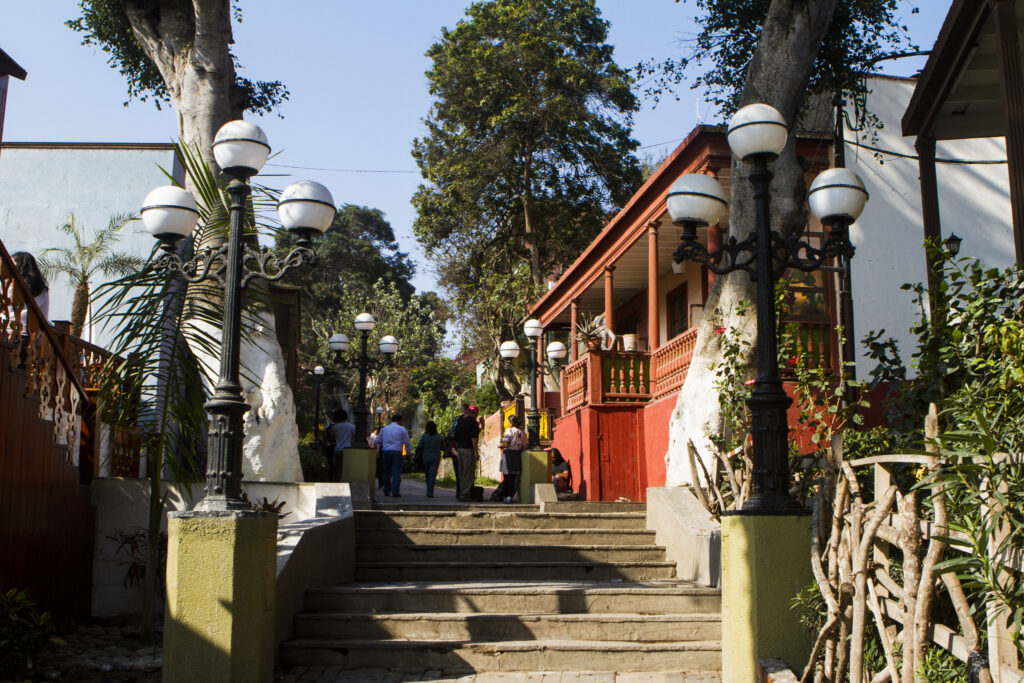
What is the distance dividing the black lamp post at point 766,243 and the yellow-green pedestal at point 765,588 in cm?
12

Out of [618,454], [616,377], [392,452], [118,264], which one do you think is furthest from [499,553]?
[118,264]

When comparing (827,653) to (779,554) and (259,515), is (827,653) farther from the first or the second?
(259,515)

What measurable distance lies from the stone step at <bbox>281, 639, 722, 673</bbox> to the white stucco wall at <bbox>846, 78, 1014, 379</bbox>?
1077 centimetres

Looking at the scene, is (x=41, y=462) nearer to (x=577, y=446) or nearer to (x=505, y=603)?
(x=505, y=603)

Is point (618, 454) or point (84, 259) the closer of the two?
point (618, 454)

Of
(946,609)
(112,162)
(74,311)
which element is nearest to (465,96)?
(112,162)

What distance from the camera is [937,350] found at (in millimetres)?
7004

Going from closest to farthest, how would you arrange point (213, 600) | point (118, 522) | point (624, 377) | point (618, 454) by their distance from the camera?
point (213, 600)
point (118, 522)
point (618, 454)
point (624, 377)

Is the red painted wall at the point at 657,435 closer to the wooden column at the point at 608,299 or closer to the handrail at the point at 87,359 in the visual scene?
the wooden column at the point at 608,299

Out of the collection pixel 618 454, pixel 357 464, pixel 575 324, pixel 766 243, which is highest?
pixel 575 324

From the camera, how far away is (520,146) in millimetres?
31359

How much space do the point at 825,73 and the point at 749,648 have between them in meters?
10.8

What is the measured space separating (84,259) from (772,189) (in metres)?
15.3

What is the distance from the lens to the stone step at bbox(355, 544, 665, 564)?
9.74 meters
